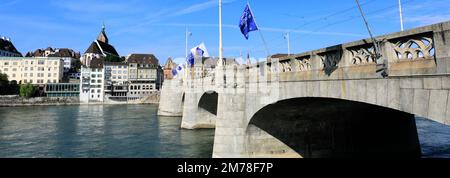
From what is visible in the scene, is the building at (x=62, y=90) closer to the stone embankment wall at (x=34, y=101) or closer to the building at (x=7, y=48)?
the stone embankment wall at (x=34, y=101)

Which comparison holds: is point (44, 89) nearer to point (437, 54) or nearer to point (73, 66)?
point (73, 66)

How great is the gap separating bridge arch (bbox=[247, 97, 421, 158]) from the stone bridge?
55mm

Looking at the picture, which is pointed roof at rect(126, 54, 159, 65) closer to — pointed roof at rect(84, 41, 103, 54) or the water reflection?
pointed roof at rect(84, 41, 103, 54)

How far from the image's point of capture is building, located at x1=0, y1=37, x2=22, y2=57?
122688mm

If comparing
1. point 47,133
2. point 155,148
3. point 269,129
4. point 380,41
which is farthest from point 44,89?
point 380,41

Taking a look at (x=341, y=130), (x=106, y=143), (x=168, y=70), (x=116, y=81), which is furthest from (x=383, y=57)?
(x=168, y=70)

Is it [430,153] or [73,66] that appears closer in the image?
[430,153]

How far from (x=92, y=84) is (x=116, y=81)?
9.25 metres

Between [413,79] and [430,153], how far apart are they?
1830cm


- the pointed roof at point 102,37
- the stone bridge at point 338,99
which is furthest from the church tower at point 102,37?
the stone bridge at point 338,99

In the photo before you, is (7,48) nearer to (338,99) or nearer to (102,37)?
(102,37)

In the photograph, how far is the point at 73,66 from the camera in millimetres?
134000

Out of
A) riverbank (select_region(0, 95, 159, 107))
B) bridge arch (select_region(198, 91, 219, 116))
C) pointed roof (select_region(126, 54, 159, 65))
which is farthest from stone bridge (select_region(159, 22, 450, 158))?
pointed roof (select_region(126, 54, 159, 65))

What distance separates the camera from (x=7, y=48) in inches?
4995
